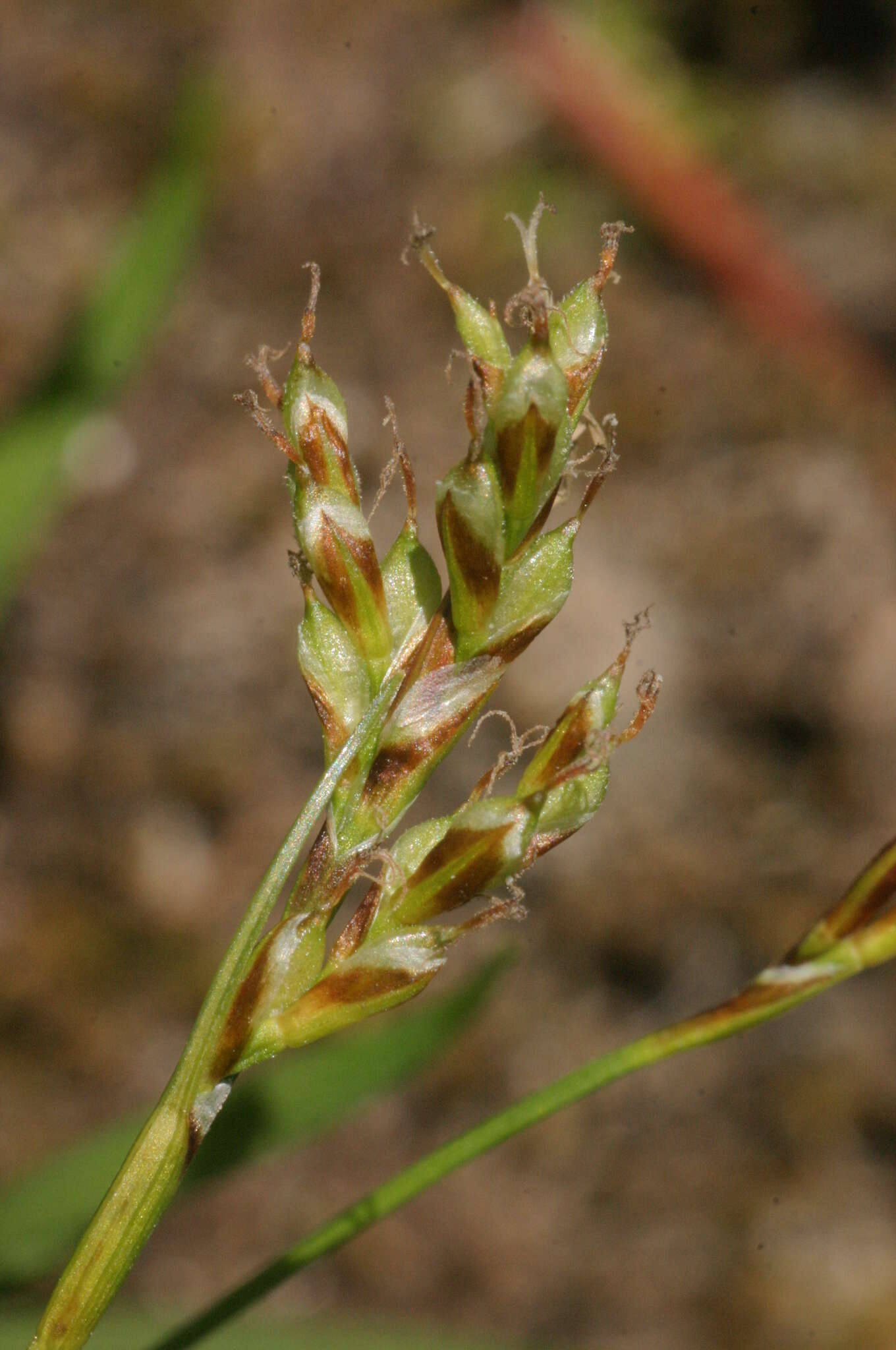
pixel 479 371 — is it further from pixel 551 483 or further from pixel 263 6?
pixel 263 6

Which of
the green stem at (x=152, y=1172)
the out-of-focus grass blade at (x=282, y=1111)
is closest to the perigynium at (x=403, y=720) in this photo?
the green stem at (x=152, y=1172)

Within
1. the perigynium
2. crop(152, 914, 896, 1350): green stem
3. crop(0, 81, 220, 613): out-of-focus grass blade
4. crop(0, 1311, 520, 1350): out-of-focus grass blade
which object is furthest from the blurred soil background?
crop(152, 914, 896, 1350): green stem

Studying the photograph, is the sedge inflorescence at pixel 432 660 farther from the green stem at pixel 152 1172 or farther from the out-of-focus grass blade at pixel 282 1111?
the out-of-focus grass blade at pixel 282 1111

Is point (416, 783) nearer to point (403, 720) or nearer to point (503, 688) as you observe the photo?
point (403, 720)

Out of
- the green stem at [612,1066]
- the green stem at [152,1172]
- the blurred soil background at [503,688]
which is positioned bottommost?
the blurred soil background at [503,688]

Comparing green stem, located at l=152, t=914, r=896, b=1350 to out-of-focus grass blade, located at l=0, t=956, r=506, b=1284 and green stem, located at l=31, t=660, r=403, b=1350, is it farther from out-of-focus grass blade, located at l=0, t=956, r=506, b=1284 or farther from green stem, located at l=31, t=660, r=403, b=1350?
out-of-focus grass blade, located at l=0, t=956, r=506, b=1284

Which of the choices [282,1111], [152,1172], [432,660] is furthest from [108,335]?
[152,1172]

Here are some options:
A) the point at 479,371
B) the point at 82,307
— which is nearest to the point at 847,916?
the point at 479,371
